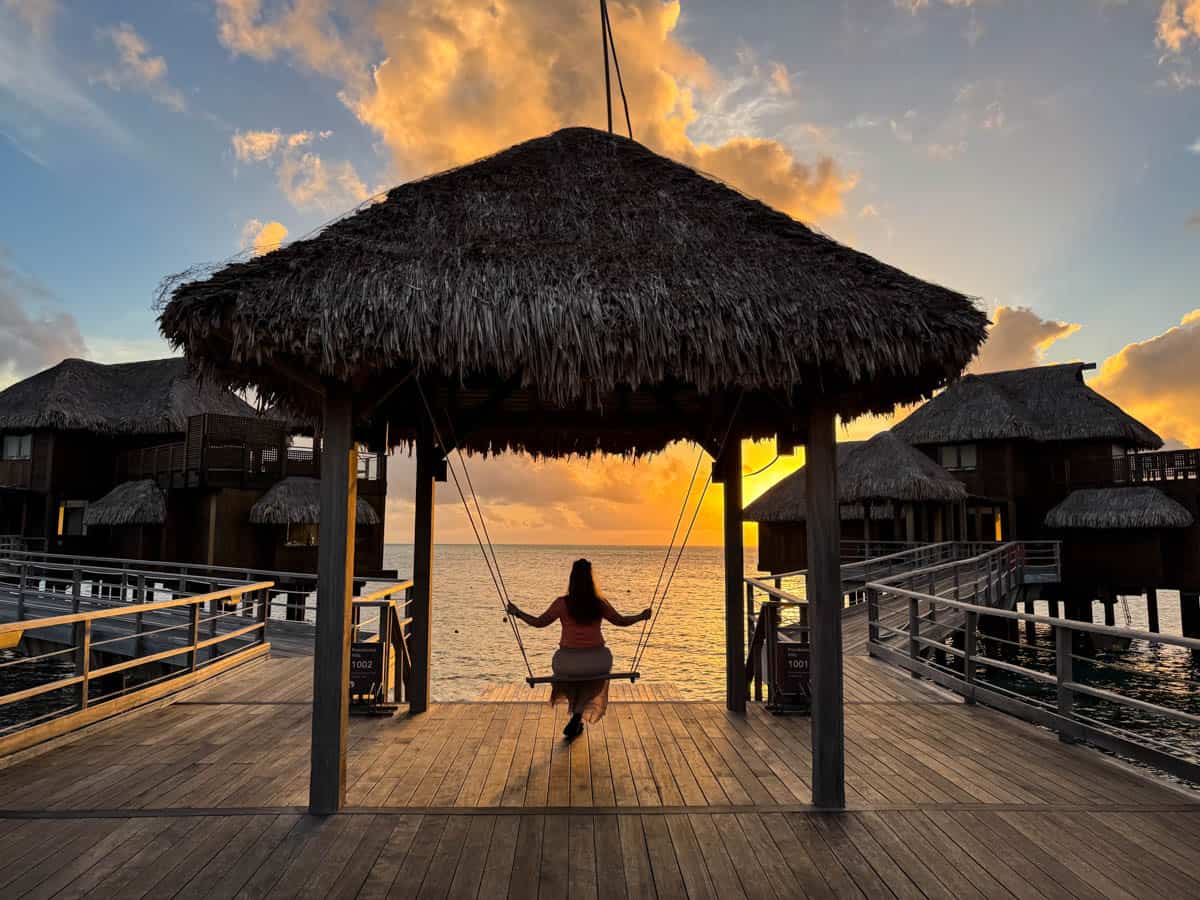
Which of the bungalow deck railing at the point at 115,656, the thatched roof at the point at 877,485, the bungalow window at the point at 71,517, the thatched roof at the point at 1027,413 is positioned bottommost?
the bungalow deck railing at the point at 115,656

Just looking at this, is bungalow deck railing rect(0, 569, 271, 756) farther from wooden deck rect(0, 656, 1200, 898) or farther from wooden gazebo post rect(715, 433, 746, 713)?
wooden gazebo post rect(715, 433, 746, 713)

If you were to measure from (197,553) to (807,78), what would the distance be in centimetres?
1998

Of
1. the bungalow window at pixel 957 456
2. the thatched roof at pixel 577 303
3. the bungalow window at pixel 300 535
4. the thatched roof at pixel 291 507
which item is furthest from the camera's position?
the bungalow window at pixel 957 456

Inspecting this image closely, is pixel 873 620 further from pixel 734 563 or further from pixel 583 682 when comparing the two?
pixel 583 682

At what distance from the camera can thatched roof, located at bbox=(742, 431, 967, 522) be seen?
2345 cm

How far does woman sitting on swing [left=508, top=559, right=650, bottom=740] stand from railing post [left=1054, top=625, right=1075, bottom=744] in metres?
3.29

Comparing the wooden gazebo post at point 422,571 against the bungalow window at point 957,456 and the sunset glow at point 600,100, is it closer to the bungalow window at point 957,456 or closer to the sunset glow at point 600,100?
the sunset glow at point 600,100

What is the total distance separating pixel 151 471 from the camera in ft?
72.6

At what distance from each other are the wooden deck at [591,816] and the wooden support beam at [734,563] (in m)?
0.42

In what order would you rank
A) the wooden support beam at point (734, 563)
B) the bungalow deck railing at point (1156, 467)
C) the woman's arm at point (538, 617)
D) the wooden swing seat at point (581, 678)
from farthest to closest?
the bungalow deck railing at point (1156, 467), the wooden support beam at point (734, 563), the woman's arm at point (538, 617), the wooden swing seat at point (581, 678)

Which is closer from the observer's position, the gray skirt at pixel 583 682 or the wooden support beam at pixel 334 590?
the wooden support beam at pixel 334 590

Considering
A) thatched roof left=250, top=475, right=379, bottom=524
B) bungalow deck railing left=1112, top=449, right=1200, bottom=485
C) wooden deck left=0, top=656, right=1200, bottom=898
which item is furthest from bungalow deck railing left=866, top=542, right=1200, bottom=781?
thatched roof left=250, top=475, right=379, bottom=524

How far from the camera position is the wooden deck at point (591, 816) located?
11.1 feet

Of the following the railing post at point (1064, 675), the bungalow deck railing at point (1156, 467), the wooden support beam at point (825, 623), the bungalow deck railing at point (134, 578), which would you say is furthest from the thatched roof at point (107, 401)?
the bungalow deck railing at point (1156, 467)
